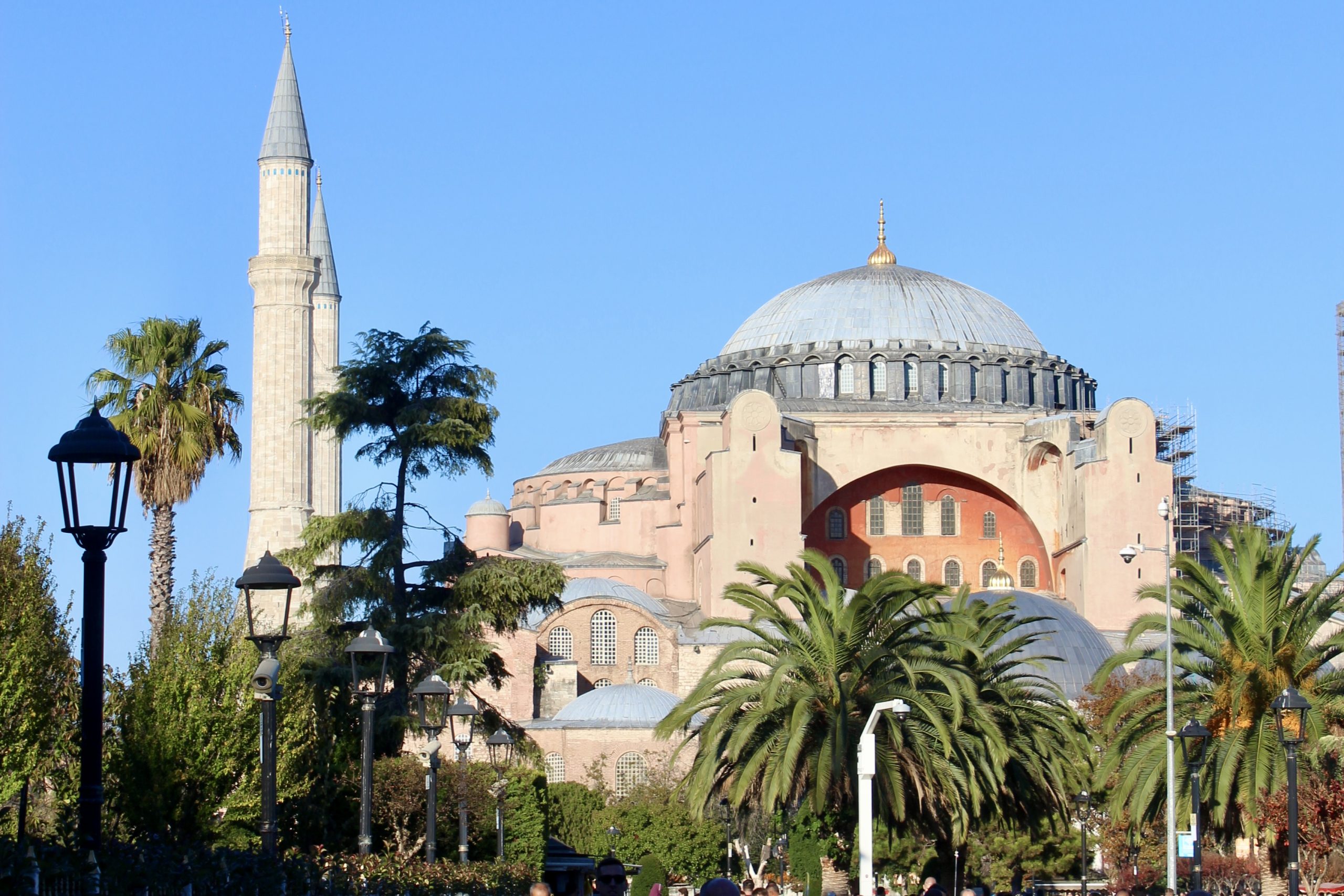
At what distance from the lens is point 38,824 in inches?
867

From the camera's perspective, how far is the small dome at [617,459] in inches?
2458

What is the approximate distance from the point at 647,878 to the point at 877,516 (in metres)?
27.1

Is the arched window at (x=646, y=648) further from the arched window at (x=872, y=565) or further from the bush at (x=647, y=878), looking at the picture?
the bush at (x=647, y=878)

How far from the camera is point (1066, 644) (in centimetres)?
4647

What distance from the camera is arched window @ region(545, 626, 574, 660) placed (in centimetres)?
5088

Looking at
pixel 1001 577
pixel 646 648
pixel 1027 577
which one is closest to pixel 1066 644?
pixel 1001 577

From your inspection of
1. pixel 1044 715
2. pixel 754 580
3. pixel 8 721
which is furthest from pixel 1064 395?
pixel 8 721

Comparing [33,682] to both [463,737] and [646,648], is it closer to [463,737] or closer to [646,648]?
[463,737]

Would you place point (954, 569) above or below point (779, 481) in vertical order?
below

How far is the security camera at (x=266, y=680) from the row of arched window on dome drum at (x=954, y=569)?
4141 centimetres

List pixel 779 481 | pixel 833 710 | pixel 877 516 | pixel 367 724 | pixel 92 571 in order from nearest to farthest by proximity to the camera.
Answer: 1. pixel 92 571
2. pixel 367 724
3. pixel 833 710
4. pixel 779 481
5. pixel 877 516

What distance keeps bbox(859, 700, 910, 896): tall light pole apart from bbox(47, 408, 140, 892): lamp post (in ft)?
33.7

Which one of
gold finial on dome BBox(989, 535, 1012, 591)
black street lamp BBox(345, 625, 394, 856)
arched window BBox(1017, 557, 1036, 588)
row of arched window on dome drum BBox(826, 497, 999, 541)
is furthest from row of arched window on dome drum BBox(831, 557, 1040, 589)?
black street lamp BBox(345, 625, 394, 856)

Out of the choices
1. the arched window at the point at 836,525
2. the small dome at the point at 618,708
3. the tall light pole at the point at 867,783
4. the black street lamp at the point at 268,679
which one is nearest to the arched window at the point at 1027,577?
the arched window at the point at 836,525
